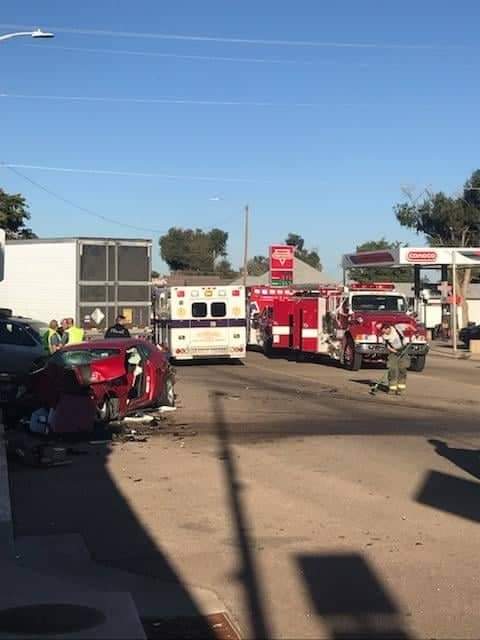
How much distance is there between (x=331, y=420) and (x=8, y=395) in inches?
209

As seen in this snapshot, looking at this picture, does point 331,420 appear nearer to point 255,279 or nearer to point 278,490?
point 278,490

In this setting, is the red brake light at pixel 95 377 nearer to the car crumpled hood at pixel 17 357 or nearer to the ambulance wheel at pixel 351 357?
the car crumpled hood at pixel 17 357

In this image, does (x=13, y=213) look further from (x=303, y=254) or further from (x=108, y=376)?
(x=303, y=254)

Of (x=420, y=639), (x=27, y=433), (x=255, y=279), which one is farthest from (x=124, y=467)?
(x=255, y=279)

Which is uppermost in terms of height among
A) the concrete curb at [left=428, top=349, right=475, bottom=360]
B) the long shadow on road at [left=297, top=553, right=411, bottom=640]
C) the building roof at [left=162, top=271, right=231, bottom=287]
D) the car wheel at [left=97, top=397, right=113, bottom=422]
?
the building roof at [left=162, top=271, right=231, bottom=287]

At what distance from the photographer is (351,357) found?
83.7ft

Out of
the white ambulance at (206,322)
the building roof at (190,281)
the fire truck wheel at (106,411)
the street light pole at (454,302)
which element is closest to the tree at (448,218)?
Answer: the building roof at (190,281)

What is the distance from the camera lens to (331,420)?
1428cm

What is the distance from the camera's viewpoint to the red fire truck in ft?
80.9

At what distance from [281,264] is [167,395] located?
34916 mm

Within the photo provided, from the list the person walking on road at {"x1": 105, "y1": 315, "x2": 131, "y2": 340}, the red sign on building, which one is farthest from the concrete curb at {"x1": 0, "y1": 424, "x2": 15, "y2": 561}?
the red sign on building

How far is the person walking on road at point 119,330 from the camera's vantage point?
1926 centimetres

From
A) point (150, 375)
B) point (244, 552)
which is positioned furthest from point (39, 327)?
point (244, 552)

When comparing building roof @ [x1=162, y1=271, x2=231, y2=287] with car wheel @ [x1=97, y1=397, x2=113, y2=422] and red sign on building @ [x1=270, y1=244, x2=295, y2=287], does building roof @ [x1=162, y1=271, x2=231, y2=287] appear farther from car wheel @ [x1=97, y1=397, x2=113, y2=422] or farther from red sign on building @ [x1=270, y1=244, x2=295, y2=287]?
car wheel @ [x1=97, y1=397, x2=113, y2=422]
